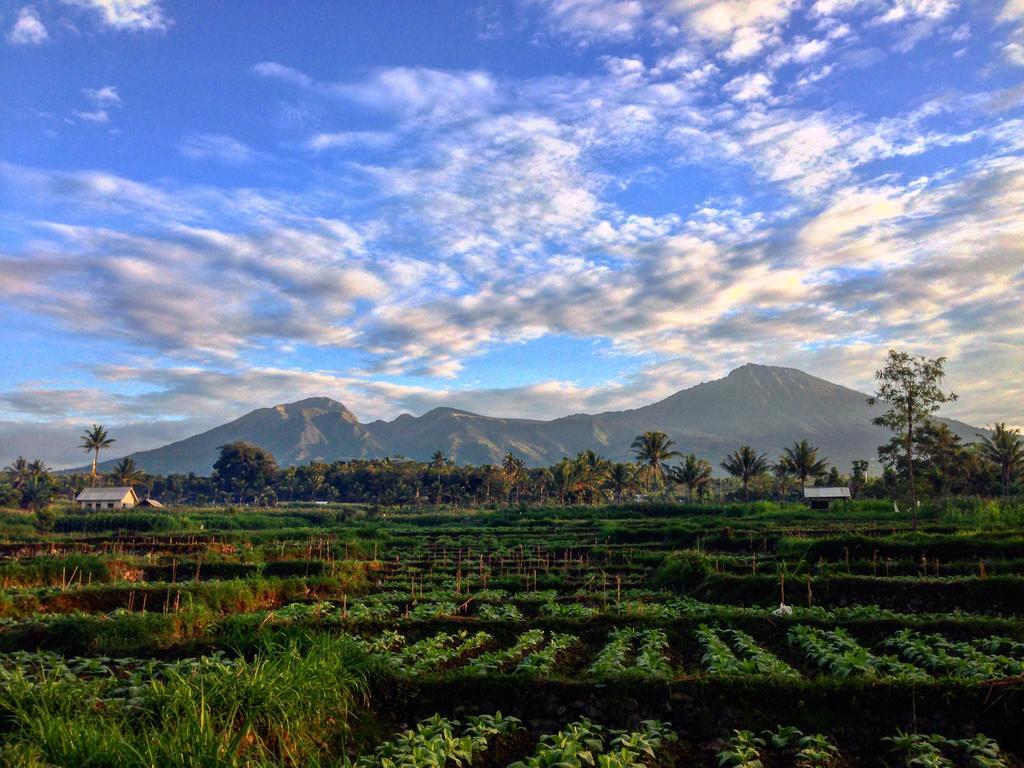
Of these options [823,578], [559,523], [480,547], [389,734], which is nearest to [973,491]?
[559,523]

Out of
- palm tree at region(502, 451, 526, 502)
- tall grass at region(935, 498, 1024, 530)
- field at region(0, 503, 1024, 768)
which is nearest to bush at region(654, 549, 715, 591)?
field at region(0, 503, 1024, 768)

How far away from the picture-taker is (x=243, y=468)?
4783 inches

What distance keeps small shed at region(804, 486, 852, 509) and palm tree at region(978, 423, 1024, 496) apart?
12.2 metres

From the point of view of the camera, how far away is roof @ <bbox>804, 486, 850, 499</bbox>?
6250cm

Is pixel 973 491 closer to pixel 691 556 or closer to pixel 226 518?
pixel 691 556

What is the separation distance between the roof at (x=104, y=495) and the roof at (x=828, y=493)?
78722mm

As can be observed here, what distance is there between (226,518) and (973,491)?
7363 cm

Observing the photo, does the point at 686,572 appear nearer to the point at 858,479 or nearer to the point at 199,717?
the point at 199,717

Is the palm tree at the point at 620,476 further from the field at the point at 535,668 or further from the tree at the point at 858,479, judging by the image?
the field at the point at 535,668

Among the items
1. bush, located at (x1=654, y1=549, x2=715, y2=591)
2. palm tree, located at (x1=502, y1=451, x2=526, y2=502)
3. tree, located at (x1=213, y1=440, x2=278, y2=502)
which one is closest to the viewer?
bush, located at (x1=654, y1=549, x2=715, y2=591)

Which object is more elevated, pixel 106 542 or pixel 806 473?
pixel 806 473

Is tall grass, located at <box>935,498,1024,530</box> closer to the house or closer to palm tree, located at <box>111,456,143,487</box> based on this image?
the house

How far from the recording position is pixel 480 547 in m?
42.4

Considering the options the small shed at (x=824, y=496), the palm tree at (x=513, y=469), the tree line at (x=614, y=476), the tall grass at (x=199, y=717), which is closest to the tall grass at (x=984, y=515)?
the tree line at (x=614, y=476)
